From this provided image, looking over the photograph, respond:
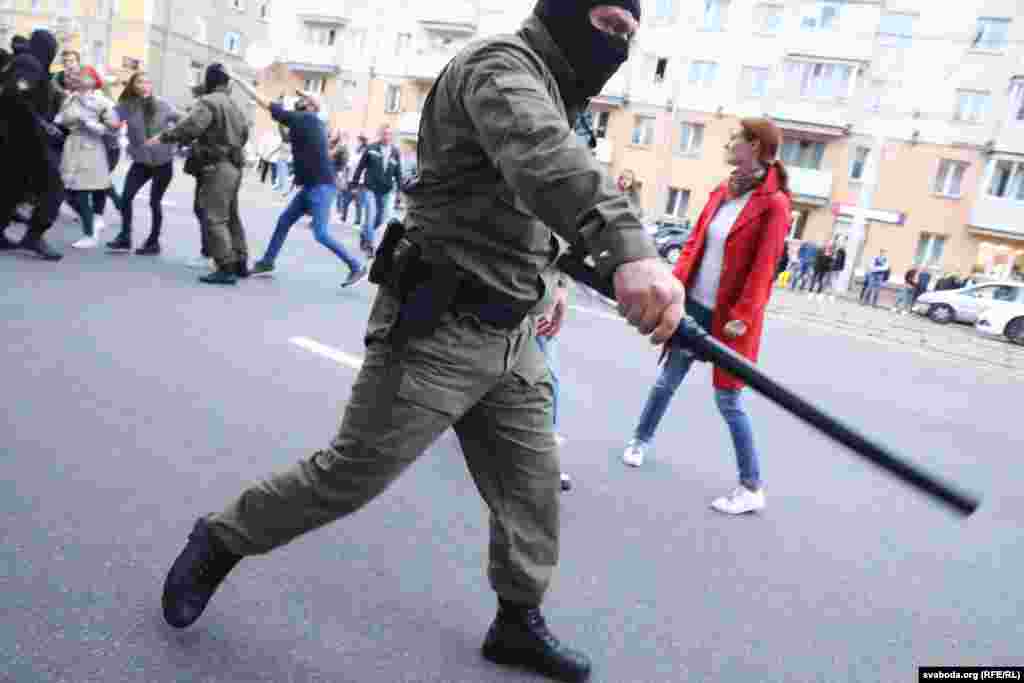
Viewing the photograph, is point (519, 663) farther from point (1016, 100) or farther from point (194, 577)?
point (1016, 100)

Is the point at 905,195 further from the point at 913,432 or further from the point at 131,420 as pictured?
the point at 131,420

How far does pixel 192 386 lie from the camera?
174 inches

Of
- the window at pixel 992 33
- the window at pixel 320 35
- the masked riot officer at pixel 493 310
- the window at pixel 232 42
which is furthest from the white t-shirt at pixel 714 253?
the window at pixel 232 42

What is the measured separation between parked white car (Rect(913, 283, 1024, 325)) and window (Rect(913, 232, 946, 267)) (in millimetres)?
14028

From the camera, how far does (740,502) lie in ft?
12.8

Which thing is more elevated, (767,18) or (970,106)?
(767,18)

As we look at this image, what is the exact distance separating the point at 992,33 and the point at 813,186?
8.97 metres

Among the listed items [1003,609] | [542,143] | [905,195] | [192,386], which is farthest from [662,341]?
[905,195]

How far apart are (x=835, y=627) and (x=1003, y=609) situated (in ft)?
3.18

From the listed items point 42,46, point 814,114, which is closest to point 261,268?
point 42,46

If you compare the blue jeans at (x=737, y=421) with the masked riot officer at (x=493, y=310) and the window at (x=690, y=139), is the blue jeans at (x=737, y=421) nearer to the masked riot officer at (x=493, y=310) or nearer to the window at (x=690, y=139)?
the masked riot officer at (x=493, y=310)

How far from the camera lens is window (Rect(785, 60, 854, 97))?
33.4 metres

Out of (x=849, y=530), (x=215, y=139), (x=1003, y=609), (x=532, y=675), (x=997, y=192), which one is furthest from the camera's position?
(x=997, y=192)

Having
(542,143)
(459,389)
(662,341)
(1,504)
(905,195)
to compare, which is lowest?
(1,504)
